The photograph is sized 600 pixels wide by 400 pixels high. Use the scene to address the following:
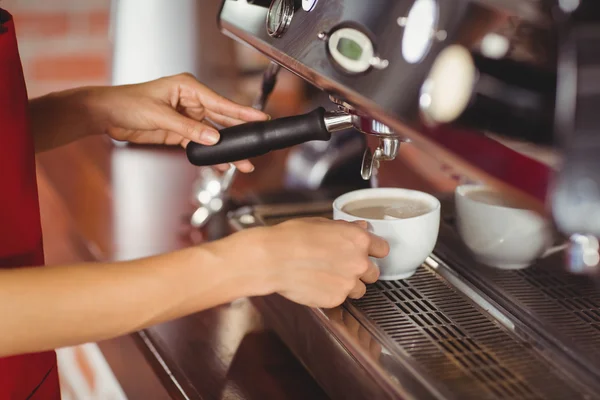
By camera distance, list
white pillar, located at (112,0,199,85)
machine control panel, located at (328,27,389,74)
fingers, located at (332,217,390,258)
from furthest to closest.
Result: white pillar, located at (112,0,199,85), fingers, located at (332,217,390,258), machine control panel, located at (328,27,389,74)

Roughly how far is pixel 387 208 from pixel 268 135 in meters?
0.15

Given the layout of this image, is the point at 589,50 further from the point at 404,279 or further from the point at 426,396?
the point at 404,279

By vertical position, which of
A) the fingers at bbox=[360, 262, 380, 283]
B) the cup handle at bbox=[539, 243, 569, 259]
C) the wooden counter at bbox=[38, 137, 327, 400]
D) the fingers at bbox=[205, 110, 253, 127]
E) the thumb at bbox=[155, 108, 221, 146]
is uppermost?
the thumb at bbox=[155, 108, 221, 146]

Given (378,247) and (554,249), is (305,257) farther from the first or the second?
(554,249)

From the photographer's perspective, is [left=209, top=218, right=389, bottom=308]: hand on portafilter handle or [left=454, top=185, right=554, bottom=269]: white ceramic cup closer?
[left=209, top=218, right=389, bottom=308]: hand on portafilter handle

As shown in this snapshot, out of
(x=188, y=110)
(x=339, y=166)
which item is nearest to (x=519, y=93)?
(x=188, y=110)

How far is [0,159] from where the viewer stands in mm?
814

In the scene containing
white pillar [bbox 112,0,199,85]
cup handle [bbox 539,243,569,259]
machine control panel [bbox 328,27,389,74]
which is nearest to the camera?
machine control panel [bbox 328,27,389,74]

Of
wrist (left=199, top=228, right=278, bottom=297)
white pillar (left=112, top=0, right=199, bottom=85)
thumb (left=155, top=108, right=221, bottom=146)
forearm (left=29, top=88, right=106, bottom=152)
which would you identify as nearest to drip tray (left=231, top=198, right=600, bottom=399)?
wrist (left=199, top=228, right=278, bottom=297)

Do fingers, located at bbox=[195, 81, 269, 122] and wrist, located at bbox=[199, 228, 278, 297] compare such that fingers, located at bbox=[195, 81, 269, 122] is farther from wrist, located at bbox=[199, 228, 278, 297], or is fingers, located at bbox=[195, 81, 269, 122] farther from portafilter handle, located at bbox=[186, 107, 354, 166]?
wrist, located at bbox=[199, 228, 278, 297]

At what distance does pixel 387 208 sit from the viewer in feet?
2.79

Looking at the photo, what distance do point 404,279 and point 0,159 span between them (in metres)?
0.43

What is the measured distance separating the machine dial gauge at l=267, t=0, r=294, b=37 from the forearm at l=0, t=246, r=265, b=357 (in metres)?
0.23

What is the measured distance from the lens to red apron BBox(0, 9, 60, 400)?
818mm
